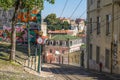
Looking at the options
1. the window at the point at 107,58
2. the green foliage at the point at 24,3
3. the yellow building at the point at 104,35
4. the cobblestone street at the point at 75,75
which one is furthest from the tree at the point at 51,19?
the green foliage at the point at 24,3

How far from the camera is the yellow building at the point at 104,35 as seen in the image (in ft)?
93.2

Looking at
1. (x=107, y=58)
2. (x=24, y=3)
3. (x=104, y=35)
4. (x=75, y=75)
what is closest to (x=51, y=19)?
(x=104, y=35)

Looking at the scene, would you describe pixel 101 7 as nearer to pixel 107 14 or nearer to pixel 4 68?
pixel 107 14

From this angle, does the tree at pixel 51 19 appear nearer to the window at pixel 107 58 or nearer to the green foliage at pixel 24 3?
the window at pixel 107 58

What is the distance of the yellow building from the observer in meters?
28.4

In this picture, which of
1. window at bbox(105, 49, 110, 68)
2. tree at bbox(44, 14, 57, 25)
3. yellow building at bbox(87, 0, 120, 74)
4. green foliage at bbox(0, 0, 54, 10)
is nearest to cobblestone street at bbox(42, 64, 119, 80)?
window at bbox(105, 49, 110, 68)

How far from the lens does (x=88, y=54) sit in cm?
4078

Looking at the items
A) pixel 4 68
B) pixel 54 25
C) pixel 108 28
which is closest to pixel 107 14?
pixel 108 28

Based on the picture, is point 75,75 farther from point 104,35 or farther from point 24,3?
point 104,35

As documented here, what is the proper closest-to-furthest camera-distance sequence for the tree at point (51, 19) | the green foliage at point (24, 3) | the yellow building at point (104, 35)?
the green foliage at point (24, 3) < the yellow building at point (104, 35) < the tree at point (51, 19)

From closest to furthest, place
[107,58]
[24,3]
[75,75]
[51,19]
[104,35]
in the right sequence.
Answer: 1. [24,3]
2. [75,75]
3. [107,58]
4. [104,35]
5. [51,19]

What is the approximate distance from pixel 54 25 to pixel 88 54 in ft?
208

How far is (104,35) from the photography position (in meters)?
32.3

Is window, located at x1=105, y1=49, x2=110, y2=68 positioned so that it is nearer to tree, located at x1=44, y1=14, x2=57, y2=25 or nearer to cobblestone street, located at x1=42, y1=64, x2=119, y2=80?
cobblestone street, located at x1=42, y1=64, x2=119, y2=80
